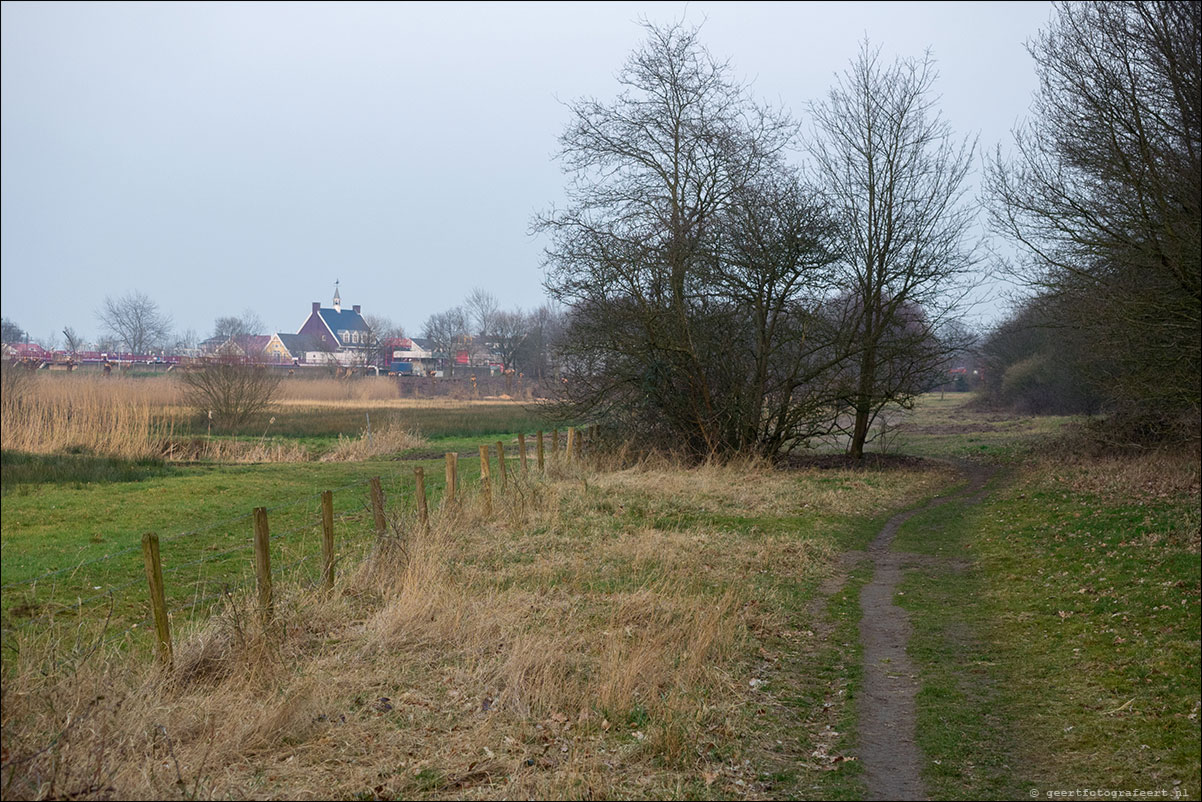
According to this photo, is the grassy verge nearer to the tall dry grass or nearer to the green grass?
Result: the tall dry grass

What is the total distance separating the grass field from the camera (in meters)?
5.27

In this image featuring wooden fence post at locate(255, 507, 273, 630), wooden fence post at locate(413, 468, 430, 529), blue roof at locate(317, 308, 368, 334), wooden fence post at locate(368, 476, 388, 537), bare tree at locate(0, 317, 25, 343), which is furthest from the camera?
blue roof at locate(317, 308, 368, 334)

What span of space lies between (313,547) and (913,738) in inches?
331

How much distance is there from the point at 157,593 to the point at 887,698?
5133 mm

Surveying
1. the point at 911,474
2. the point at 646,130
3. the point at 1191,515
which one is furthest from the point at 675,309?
the point at 1191,515

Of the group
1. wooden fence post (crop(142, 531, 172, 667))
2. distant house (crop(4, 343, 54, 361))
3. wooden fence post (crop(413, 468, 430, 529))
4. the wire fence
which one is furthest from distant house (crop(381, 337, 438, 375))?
distant house (crop(4, 343, 54, 361))

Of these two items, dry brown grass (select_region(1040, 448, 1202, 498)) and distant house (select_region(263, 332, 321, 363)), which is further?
distant house (select_region(263, 332, 321, 363))

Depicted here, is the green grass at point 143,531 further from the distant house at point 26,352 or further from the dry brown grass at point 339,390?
the dry brown grass at point 339,390

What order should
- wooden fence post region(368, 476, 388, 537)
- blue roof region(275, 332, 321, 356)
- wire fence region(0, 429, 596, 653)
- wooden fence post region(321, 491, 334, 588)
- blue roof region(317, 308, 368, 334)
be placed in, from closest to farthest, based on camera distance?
wire fence region(0, 429, 596, 653) < wooden fence post region(321, 491, 334, 588) < wooden fence post region(368, 476, 388, 537) < blue roof region(275, 332, 321, 356) < blue roof region(317, 308, 368, 334)

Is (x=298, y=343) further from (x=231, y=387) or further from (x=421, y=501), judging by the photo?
(x=421, y=501)

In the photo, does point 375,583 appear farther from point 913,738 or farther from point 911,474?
point 911,474

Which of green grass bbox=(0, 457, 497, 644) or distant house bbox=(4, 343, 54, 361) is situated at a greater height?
distant house bbox=(4, 343, 54, 361)

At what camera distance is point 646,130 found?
23.6m

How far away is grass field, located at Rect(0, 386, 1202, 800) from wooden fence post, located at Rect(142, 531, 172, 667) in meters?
0.17
